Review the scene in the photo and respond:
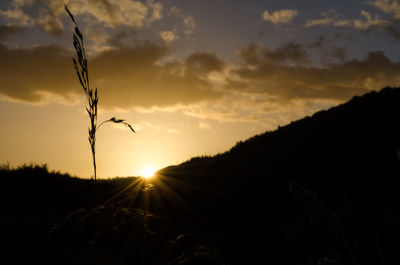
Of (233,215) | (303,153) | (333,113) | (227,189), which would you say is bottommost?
(233,215)

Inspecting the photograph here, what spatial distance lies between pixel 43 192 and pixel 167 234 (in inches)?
262

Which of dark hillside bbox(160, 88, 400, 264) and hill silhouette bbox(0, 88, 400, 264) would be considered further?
dark hillside bbox(160, 88, 400, 264)

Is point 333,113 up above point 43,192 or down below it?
above

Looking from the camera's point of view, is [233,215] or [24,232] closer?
[24,232]

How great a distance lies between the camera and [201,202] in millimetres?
10125

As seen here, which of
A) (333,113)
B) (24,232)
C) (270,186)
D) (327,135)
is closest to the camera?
(24,232)

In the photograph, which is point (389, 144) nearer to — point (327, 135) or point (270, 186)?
point (327, 135)

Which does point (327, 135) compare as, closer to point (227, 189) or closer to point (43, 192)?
point (227, 189)

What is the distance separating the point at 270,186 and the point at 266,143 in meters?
3.37

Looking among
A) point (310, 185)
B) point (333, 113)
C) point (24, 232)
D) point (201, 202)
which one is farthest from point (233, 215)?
point (333, 113)

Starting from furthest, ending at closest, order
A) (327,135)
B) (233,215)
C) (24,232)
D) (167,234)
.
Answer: (327,135), (233,215), (24,232), (167,234)

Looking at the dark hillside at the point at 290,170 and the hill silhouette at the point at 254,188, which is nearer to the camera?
the hill silhouette at the point at 254,188

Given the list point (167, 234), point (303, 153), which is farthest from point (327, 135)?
point (167, 234)

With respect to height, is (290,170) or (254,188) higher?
(290,170)
